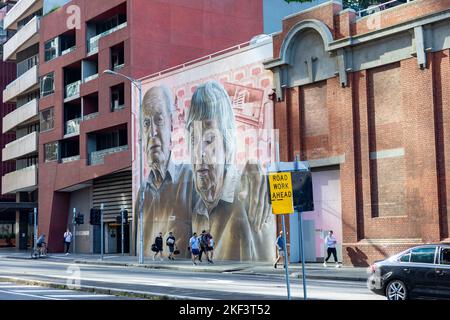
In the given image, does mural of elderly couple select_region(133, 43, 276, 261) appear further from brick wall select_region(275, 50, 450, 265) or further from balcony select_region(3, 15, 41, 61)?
balcony select_region(3, 15, 41, 61)

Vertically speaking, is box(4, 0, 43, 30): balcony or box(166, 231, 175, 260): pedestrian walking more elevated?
box(4, 0, 43, 30): balcony

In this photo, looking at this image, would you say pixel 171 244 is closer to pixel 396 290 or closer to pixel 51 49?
pixel 396 290

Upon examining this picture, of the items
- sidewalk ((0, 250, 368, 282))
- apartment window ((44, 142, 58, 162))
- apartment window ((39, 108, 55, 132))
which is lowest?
sidewalk ((0, 250, 368, 282))

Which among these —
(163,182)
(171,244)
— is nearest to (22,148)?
(163,182)

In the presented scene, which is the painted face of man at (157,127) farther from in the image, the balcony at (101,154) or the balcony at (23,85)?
the balcony at (23,85)

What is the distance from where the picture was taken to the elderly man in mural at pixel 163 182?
3912 cm

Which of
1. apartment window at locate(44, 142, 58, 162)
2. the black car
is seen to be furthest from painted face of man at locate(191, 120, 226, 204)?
the black car

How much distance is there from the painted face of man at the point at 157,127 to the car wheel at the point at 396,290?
26.3 m

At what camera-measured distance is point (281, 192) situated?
44.8 ft

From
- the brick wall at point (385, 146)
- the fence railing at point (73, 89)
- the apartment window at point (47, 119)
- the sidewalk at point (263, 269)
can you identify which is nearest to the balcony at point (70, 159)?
the apartment window at point (47, 119)

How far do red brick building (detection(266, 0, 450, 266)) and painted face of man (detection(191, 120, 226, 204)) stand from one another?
15.4 feet

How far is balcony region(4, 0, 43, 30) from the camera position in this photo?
205 ft
